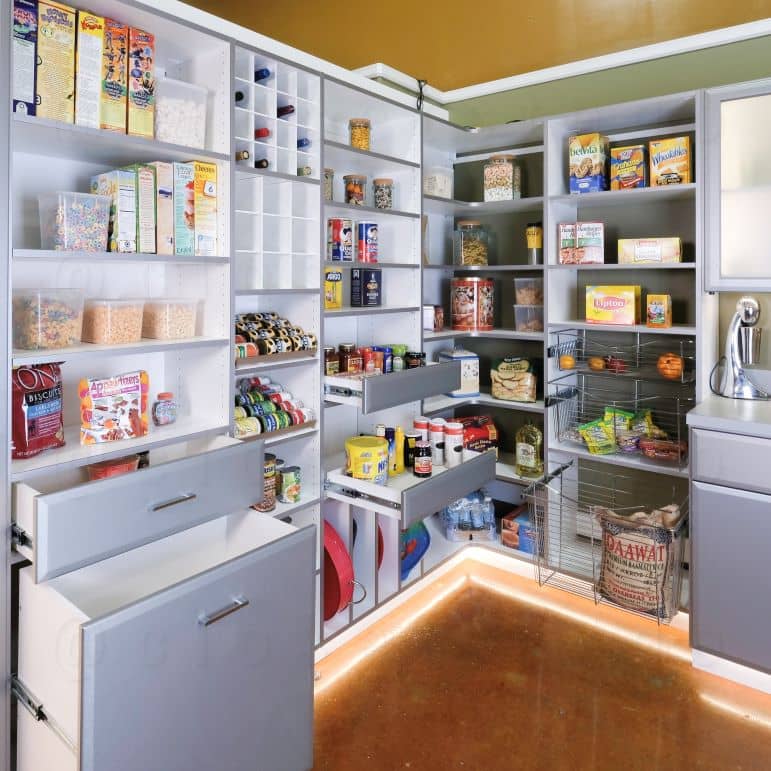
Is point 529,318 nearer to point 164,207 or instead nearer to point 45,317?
point 164,207

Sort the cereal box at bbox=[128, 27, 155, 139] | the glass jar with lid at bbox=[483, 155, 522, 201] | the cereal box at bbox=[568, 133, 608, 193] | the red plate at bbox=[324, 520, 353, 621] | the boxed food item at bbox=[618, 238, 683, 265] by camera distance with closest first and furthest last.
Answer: the cereal box at bbox=[128, 27, 155, 139] → the red plate at bbox=[324, 520, 353, 621] → the boxed food item at bbox=[618, 238, 683, 265] → the cereal box at bbox=[568, 133, 608, 193] → the glass jar with lid at bbox=[483, 155, 522, 201]

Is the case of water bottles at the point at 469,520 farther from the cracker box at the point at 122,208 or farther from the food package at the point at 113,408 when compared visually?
the cracker box at the point at 122,208

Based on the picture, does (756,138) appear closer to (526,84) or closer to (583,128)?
(583,128)

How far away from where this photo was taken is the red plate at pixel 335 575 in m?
2.29

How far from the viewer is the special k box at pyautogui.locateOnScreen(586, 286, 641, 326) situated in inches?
97.8

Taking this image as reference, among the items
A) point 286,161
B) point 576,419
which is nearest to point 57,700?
point 286,161

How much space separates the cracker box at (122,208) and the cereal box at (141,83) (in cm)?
12

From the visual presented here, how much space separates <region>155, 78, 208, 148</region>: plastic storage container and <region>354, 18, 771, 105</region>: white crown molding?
1.13 m

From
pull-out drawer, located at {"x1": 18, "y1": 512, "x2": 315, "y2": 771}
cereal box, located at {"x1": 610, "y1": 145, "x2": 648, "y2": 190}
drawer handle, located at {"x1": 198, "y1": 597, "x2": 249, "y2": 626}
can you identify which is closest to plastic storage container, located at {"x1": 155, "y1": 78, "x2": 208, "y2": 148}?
pull-out drawer, located at {"x1": 18, "y1": 512, "x2": 315, "y2": 771}

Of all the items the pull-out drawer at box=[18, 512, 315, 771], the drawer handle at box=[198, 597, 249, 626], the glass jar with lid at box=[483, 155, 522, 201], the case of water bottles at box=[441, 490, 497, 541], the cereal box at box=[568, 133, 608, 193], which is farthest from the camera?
the case of water bottles at box=[441, 490, 497, 541]

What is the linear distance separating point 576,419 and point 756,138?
1270mm

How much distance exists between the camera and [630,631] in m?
2.45

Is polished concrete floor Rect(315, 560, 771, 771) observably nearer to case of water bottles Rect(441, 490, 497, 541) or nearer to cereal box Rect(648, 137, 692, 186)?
case of water bottles Rect(441, 490, 497, 541)

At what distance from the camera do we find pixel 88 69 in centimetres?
155
